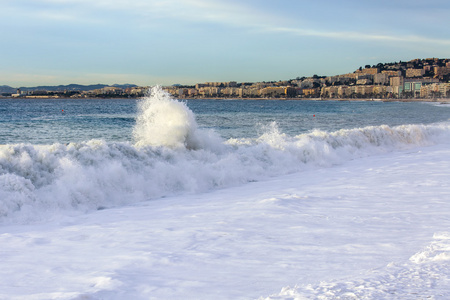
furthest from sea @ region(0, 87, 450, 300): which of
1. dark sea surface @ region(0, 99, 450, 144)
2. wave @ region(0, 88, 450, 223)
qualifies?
dark sea surface @ region(0, 99, 450, 144)

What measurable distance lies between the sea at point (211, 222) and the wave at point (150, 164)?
4cm

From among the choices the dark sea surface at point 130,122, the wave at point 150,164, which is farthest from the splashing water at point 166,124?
the dark sea surface at point 130,122

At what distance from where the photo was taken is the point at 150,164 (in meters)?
12.0

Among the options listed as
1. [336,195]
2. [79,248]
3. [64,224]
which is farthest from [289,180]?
[79,248]

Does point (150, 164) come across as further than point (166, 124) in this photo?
No

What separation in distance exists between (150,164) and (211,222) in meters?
5.15

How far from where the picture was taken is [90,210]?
8.93 metres

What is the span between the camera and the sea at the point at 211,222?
4453 mm

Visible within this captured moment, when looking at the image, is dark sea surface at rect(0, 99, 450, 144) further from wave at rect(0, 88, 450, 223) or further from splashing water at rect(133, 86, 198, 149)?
wave at rect(0, 88, 450, 223)

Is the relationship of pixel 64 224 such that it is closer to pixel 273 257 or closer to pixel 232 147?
pixel 273 257

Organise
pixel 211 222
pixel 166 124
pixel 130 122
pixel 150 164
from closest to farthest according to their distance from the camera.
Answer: pixel 211 222 → pixel 150 164 → pixel 166 124 → pixel 130 122

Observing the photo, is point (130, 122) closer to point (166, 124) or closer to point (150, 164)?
point (166, 124)

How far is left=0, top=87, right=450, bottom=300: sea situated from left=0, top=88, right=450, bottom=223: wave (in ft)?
0.13

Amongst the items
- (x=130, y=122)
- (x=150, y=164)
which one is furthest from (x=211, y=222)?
(x=130, y=122)
